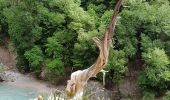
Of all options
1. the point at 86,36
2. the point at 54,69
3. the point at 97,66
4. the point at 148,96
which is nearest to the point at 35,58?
the point at 54,69

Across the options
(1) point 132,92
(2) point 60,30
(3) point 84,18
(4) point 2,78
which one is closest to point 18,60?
(4) point 2,78

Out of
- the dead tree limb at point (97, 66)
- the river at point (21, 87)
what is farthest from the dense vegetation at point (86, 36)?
the dead tree limb at point (97, 66)

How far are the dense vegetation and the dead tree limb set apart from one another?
10.3 metres

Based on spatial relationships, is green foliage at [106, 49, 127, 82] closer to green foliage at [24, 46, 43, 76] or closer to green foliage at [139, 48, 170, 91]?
green foliage at [139, 48, 170, 91]

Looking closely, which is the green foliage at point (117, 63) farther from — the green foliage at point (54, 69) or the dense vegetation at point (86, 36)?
the green foliage at point (54, 69)

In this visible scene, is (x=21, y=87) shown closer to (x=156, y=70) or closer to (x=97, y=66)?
(x=156, y=70)

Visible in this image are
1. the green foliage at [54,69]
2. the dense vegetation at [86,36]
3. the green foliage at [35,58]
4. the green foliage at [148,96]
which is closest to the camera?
the green foliage at [148,96]

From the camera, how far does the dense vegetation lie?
44.9 ft

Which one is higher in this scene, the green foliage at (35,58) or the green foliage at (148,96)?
the green foliage at (35,58)

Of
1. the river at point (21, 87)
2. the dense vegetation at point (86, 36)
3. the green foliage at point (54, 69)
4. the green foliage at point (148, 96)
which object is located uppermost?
the dense vegetation at point (86, 36)

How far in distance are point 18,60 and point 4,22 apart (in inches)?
79.4

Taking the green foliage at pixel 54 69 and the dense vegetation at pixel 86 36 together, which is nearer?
the dense vegetation at pixel 86 36

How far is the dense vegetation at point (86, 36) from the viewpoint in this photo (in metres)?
13.7

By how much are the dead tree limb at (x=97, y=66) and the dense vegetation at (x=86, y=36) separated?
1028 cm
